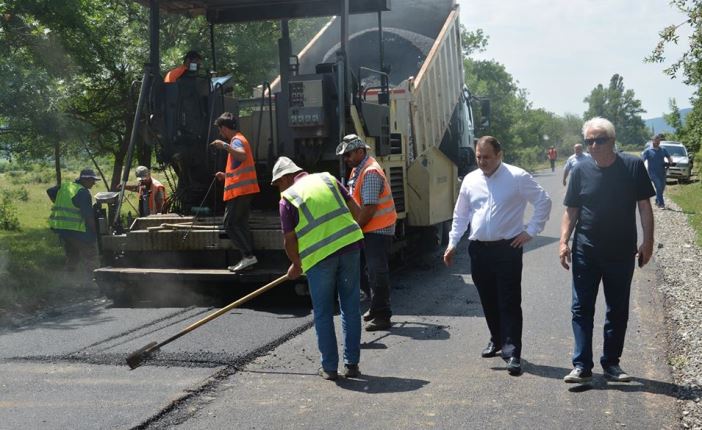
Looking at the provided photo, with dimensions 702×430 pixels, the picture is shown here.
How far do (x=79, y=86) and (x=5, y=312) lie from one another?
5.01 m

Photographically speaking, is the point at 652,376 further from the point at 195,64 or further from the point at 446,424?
the point at 195,64

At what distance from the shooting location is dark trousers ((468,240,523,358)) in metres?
5.38

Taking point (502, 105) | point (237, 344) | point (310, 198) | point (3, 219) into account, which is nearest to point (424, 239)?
point (237, 344)

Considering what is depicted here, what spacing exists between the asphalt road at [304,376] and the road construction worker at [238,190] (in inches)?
23.0

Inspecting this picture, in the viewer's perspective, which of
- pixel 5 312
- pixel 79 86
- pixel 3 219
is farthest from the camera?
pixel 3 219

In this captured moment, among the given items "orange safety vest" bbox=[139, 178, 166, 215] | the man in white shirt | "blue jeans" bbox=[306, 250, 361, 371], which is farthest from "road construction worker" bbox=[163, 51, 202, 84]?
the man in white shirt

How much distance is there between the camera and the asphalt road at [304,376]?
4.43 metres

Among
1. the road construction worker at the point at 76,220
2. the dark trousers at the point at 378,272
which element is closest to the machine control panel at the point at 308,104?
the dark trousers at the point at 378,272

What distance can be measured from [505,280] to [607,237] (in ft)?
2.60

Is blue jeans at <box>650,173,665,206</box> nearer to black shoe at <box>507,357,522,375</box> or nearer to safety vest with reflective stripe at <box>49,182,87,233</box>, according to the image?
safety vest with reflective stripe at <box>49,182,87,233</box>

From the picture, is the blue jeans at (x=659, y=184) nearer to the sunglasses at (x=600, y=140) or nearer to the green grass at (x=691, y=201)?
the green grass at (x=691, y=201)

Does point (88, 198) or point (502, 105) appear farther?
point (502, 105)

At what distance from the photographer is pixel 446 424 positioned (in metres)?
4.29

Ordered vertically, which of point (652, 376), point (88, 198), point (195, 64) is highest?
point (195, 64)
